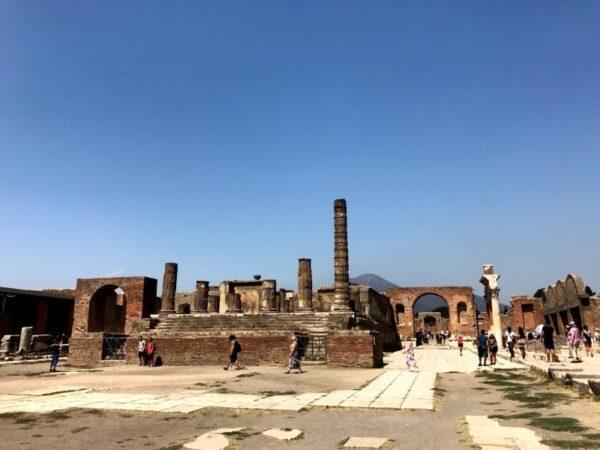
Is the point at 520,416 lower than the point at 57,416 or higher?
higher

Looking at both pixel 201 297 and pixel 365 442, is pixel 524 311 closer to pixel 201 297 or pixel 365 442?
pixel 201 297

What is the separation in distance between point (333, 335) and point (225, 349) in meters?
4.22

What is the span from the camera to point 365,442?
5469 millimetres

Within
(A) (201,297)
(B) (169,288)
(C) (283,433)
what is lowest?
A: (C) (283,433)

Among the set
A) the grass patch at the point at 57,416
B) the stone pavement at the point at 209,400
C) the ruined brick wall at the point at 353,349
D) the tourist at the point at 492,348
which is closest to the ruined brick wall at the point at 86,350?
the stone pavement at the point at 209,400

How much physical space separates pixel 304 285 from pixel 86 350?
1031 cm

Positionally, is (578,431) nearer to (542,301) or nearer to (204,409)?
(204,409)

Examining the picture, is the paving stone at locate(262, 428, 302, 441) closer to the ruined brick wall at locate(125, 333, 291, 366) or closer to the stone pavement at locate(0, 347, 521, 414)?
the stone pavement at locate(0, 347, 521, 414)

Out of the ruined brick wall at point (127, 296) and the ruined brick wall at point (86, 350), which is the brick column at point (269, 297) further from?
the ruined brick wall at point (127, 296)

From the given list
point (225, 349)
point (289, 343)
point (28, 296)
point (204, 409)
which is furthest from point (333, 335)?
point (28, 296)

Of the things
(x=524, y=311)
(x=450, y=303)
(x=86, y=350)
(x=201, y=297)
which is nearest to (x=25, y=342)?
(x=86, y=350)

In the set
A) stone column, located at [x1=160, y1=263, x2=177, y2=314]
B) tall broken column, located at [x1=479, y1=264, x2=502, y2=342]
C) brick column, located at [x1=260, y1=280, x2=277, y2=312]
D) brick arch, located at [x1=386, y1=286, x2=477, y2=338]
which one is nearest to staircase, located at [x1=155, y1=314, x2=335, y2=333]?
stone column, located at [x1=160, y1=263, x2=177, y2=314]

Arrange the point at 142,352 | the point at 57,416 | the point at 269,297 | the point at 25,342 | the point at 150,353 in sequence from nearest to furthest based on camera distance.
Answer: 1. the point at 57,416
2. the point at 150,353
3. the point at 142,352
4. the point at 269,297
5. the point at 25,342

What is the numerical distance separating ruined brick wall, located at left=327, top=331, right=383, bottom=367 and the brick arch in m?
35.3
